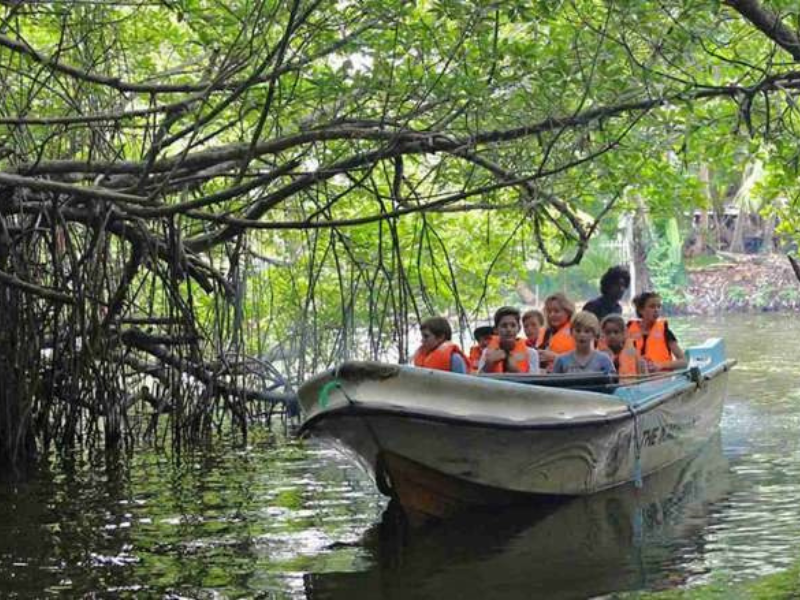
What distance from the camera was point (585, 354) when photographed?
30.0ft

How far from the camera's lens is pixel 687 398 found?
33.0ft

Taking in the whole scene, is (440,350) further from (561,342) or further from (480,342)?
(561,342)

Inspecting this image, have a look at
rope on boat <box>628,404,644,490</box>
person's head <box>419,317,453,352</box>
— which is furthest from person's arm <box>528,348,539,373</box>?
rope on boat <box>628,404,644,490</box>

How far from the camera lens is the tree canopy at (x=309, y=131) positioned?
791 cm

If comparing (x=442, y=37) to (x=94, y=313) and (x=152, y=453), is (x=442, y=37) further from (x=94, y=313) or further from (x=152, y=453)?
(x=152, y=453)

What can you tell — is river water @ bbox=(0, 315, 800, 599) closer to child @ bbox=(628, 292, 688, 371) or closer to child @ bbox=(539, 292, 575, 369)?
child @ bbox=(628, 292, 688, 371)

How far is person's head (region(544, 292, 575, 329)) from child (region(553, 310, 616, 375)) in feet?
3.79

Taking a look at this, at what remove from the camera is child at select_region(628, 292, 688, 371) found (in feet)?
34.8

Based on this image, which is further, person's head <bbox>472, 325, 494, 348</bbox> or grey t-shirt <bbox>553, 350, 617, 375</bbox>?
person's head <bbox>472, 325, 494, 348</bbox>

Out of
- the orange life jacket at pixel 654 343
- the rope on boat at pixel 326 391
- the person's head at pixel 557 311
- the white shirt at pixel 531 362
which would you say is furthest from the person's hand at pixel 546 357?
the rope on boat at pixel 326 391

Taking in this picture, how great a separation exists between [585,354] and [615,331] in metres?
0.73

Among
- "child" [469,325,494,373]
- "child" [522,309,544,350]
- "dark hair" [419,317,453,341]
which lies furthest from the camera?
"child" [522,309,544,350]

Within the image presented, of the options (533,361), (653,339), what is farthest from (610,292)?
(533,361)

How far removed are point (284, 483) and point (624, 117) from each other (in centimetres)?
318
